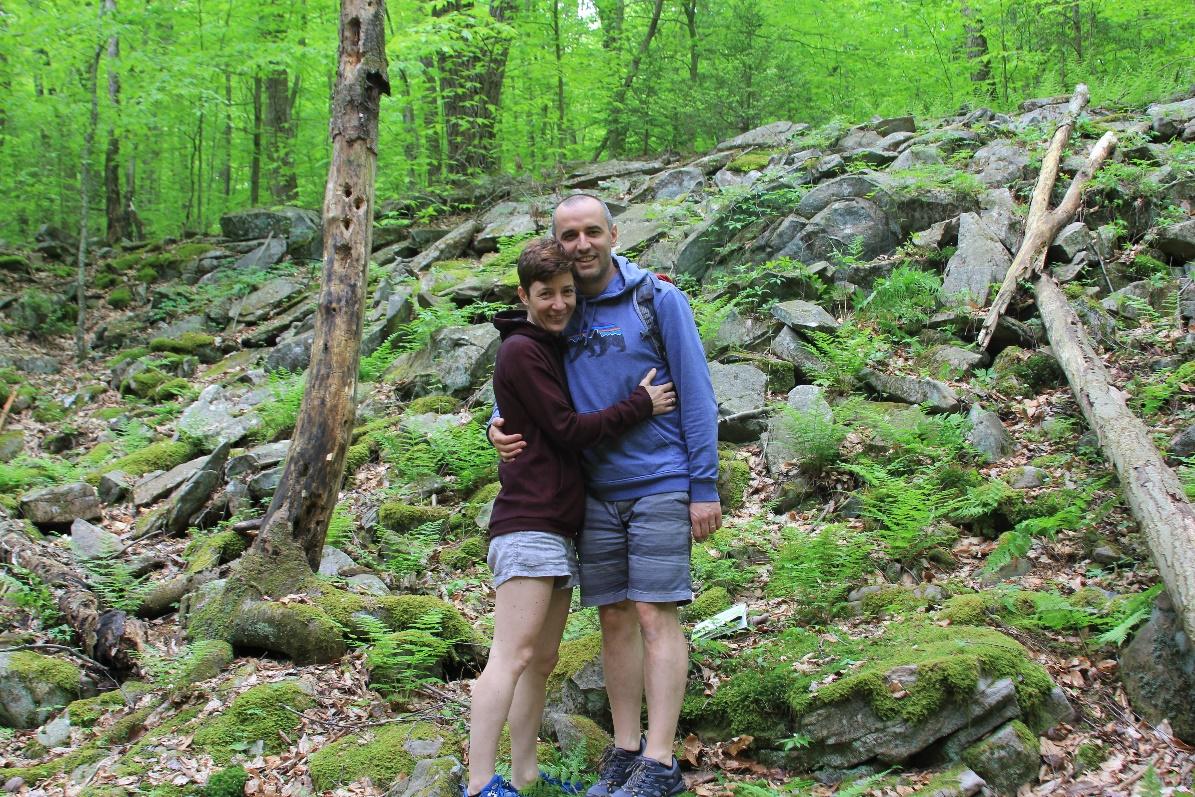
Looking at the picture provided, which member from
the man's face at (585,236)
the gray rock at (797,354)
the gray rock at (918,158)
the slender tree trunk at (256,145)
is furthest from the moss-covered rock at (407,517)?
the slender tree trunk at (256,145)

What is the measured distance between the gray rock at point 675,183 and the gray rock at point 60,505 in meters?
9.72

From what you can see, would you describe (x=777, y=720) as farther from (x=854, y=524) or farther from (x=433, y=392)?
(x=433, y=392)

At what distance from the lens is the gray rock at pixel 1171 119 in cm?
1134

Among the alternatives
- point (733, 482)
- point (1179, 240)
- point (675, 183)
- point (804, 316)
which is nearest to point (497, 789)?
point (733, 482)

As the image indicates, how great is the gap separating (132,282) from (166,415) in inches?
287

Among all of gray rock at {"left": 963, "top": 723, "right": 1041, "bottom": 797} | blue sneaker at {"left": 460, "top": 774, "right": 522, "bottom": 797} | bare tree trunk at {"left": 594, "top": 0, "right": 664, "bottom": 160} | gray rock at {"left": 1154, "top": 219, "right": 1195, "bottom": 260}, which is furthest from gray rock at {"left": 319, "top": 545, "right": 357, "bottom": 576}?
bare tree trunk at {"left": 594, "top": 0, "right": 664, "bottom": 160}

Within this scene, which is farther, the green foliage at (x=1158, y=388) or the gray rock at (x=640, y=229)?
the gray rock at (x=640, y=229)

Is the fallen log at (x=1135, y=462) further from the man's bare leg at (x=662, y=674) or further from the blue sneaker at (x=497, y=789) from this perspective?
the blue sneaker at (x=497, y=789)

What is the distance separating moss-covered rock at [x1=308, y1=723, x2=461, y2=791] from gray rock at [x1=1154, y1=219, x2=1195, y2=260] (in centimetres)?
916

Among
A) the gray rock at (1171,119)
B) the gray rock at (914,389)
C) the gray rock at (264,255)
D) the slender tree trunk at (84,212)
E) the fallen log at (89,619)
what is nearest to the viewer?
the fallen log at (89,619)

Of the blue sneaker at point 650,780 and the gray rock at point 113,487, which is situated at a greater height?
the blue sneaker at point 650,780

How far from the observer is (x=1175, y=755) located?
3.70 m

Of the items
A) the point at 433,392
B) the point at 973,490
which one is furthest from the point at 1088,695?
the point at 433,392

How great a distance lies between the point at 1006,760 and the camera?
3.65 meters
